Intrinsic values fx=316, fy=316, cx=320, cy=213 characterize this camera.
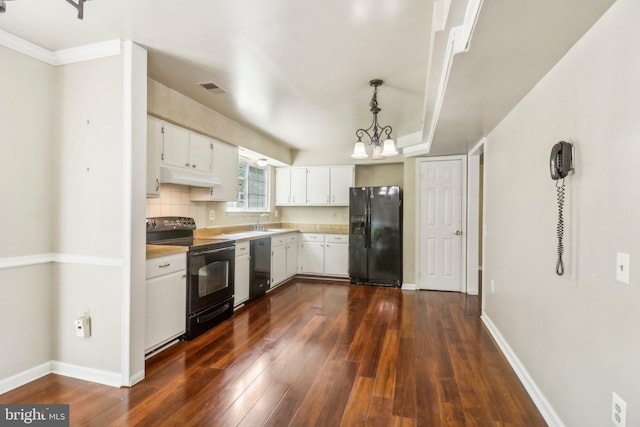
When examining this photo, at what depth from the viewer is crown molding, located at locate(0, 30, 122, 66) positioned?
2.12 m

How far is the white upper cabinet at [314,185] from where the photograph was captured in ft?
18.6

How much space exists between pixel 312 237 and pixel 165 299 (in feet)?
10.8

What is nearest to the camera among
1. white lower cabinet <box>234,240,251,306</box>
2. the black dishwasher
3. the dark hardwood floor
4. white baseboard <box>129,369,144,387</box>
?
the dark hardwood floor

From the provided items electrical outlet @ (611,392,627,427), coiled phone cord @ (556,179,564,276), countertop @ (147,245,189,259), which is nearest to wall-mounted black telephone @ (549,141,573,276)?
coiled phone cord @ (556,179,564,276)

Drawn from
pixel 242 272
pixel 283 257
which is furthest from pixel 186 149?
pixel 283 257

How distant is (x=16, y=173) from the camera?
2184mm

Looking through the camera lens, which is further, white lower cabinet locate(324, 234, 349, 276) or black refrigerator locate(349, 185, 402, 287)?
white lower cabinet locate(324, 234, 349, 276)

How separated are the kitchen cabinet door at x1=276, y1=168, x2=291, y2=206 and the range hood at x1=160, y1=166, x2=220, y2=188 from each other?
2.31 m

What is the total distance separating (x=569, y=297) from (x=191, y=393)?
2.34 m

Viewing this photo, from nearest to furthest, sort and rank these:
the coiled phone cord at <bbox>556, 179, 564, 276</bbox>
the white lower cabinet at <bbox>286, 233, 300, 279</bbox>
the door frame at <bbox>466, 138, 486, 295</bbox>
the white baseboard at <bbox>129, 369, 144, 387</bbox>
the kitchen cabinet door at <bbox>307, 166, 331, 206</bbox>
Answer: the coiled phone cord at <bbox>556, 179, 564, 276</bbox> → the white baseboard at <bbox>129, 369, 144, 387</bbox> → the door frame at <bbox>466, 138, 486, 295</bbox> → the white lower cabinet at <bbox>286, 233, 300, 279</bbox> → the kitchen cabinet door at <bbox>307, 166, 331, 206</bbox>

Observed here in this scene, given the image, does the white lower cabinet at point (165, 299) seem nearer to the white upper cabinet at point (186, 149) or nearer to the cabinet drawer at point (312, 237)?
the white upper cabinet at point (186, 149)

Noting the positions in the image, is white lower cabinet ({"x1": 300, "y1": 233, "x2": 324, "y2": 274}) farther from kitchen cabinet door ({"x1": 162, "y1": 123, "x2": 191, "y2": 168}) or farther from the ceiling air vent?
the ceiling air vent

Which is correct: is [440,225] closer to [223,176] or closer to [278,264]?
[278,264]

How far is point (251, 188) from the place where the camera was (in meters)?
5.40
